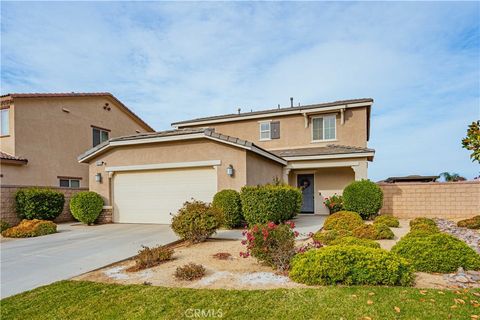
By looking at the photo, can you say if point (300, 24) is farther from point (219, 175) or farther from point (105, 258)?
point (105, 258)

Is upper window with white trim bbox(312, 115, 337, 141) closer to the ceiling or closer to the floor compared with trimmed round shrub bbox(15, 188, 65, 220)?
closer to the ceiling

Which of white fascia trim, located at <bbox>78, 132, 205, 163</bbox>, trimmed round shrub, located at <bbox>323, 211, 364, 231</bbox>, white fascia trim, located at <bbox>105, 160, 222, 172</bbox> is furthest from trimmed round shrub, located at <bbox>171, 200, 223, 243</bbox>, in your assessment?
white fascia trim, located at <bbox>78, 132, 205, 163</bbox>

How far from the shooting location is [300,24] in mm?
11148

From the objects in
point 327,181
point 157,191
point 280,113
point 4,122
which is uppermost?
point 280,113

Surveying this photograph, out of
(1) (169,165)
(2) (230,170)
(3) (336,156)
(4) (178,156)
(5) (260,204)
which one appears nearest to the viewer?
(5) (260,204)

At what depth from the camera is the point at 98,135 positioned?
2072cm

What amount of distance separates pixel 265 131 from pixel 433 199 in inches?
397

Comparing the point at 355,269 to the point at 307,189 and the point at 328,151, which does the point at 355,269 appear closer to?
the point at 328,151

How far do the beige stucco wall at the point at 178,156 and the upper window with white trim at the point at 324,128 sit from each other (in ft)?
27.0

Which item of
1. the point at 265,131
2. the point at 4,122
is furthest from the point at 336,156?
the point at 4,122

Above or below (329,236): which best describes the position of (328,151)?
above

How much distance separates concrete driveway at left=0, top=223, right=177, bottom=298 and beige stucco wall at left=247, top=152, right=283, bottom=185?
3983 mm

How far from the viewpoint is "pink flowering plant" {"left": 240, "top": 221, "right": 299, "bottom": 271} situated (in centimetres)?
562

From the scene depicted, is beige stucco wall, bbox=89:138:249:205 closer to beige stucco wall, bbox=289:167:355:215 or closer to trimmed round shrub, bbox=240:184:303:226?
trimmed round shrub, bbox=240:184:303:226
